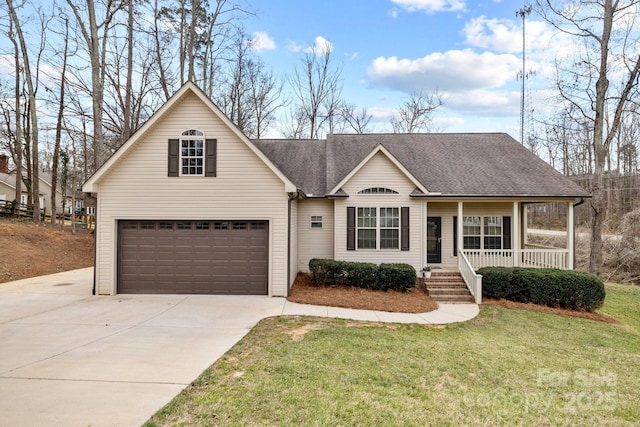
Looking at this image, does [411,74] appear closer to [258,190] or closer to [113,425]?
[258,190]

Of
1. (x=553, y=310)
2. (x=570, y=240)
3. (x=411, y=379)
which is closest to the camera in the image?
(x=411, y=379)

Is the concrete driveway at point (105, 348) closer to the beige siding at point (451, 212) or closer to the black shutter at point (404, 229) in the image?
the black shutter at point (404, 229)

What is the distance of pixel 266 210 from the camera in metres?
10.7

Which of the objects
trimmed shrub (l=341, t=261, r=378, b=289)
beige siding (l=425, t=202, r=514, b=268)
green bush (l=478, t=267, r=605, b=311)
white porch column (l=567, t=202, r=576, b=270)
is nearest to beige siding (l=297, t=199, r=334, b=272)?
trimmed shrub (l=341, t=261, r=378, b=289)

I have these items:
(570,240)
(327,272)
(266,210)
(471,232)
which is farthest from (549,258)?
(266,210)

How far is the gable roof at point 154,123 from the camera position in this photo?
33.9 feet

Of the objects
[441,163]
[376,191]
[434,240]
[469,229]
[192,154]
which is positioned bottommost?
[434,240]

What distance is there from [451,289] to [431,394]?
7.81 meters

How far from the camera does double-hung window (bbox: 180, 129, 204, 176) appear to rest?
422 inches

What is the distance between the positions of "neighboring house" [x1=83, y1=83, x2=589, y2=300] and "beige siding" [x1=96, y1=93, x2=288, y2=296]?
0.03 m

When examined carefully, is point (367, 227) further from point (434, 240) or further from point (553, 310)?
point (553, 310)

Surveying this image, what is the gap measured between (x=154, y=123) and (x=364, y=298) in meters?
8.45

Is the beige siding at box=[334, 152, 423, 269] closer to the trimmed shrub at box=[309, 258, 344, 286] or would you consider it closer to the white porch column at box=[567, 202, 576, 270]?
the trimmed shrub at box=[309, 258, 344, 286]

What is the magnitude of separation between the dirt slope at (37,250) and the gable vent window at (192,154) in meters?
8.68
